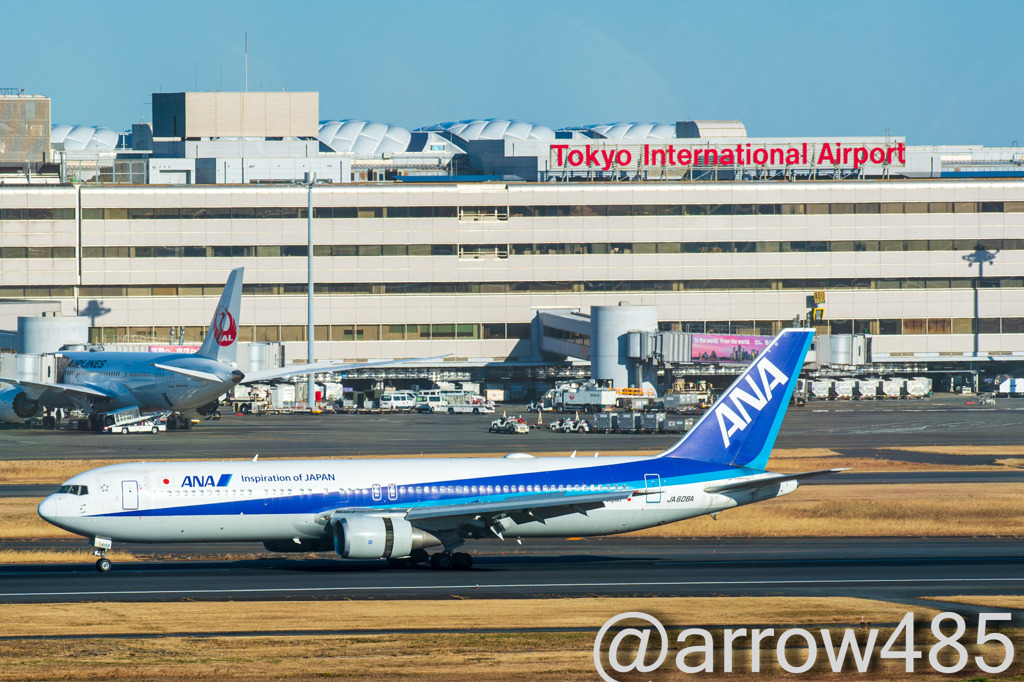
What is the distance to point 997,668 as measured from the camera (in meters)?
30.5

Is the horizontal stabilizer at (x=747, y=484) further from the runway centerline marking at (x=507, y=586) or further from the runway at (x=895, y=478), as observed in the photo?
the runway at (x=895, y=478)

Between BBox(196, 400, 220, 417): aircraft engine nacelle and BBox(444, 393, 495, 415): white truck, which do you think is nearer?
BBox(196, 400, 220, 417): aircraft engine nacelle

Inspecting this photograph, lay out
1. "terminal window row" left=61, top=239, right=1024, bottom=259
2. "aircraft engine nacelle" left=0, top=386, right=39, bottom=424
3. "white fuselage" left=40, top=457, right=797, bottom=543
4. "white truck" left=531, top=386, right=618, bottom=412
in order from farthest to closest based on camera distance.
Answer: "terminal window row" left=61, top=239, right=1024, bottom=259 → "white truck" left=531, top=386, right=618, bottom=412 → "aircraft engine nacelle" left=0, top=386, right=39, bottom=424 → "white fuselage" left=40, top=457, right=797, bottom=543

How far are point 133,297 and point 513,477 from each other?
4443 inches

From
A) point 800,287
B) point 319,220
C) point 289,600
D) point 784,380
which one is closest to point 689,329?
point 800,287

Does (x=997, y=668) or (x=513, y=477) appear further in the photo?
(x=513, y=477)

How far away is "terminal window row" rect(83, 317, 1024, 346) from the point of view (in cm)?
15088

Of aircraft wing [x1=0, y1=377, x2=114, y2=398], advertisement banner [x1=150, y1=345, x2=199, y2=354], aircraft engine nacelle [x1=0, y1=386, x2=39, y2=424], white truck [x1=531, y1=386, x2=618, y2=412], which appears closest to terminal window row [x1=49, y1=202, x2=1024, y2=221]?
advertisement banner [x1=150, y1=345, x2=199, y2=354]

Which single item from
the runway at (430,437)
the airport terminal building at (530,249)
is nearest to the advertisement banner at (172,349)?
the runway at (430,437)

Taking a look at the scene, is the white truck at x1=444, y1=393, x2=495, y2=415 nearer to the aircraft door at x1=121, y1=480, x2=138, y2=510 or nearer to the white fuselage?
the white fuselage

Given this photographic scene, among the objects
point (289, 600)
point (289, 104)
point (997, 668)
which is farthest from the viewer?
point (289, 104)

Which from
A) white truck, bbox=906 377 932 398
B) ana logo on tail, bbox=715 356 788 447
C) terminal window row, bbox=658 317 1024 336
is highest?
terminal window row, bbox=658 317 1024 336

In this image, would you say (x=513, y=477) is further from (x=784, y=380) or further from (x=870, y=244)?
(x=870, y=244)

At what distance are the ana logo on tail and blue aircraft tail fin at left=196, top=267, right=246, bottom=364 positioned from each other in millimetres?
60769
